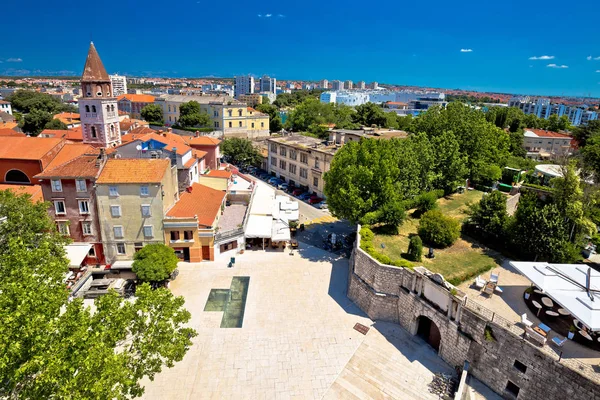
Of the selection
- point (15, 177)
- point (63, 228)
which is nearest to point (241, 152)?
point (15, 177)

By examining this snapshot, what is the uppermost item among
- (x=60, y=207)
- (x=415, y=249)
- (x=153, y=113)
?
(x=153, y=113)

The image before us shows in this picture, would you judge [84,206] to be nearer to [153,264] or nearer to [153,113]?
[153,264]

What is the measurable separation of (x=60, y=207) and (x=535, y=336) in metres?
35.7

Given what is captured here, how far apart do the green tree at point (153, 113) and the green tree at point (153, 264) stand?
75.7 metres

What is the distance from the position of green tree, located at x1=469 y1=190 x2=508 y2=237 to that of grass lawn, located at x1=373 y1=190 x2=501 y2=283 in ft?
6.15

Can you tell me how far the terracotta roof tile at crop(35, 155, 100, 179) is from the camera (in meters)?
29.0

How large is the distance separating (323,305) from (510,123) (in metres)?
73.5

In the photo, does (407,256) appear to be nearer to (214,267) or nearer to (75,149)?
(214,267)

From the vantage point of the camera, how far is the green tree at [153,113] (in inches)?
3674

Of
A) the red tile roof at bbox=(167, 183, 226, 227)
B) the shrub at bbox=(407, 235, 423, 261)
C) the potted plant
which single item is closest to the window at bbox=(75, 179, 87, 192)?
the red tile roof at bbox=(167, 183, 226, 227)

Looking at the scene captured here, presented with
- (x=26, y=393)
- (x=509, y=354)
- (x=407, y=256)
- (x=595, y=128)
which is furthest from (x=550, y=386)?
(x=595, y=128)

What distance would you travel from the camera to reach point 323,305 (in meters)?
26.5

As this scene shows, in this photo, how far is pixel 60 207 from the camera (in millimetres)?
29859

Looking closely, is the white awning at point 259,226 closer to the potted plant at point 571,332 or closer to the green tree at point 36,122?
the potted plant at point 571,332
